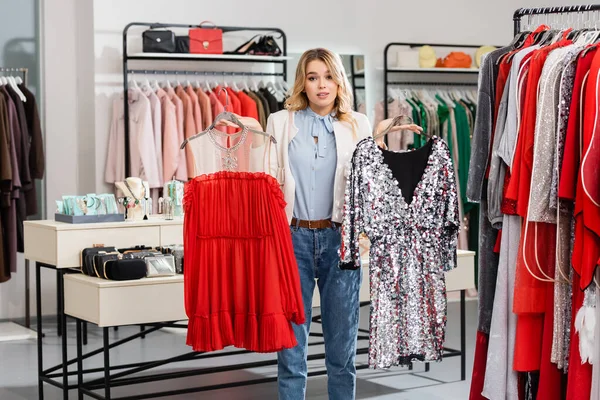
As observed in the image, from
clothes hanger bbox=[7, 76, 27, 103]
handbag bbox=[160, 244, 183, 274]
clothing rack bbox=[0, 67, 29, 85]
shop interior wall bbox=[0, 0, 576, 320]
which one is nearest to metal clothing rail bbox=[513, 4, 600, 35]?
handbag bbox=[160, 244, 183, 274]

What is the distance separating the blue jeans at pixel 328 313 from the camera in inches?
142

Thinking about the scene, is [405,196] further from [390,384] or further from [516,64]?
[390,384]

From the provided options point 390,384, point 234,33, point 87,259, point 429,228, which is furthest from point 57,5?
point 429,228

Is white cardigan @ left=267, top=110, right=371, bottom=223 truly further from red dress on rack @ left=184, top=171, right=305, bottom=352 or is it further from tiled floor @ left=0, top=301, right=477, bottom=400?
tiled floor @ left=0, top=301, right=477, bottom=400

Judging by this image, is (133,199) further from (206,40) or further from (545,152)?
(545,152)

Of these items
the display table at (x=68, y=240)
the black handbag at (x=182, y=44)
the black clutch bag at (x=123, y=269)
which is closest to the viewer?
the black clutch bag at (x=123, y=269)

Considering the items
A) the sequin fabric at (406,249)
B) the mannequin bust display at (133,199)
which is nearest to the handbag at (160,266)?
the mannequin bust display at (133,199)

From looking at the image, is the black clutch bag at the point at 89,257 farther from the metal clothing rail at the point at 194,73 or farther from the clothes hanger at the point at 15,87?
the metal clothing rail at the point at 194,73

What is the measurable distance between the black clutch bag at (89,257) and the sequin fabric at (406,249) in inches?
59.4

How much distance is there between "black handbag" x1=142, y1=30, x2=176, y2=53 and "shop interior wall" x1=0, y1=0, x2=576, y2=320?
1.07 ft

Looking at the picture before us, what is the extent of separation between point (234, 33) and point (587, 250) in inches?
197

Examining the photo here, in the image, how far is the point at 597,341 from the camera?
2973mm

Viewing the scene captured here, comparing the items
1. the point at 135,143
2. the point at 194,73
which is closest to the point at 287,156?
the point at 135,143

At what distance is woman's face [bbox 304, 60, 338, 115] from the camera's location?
3.54 metres
